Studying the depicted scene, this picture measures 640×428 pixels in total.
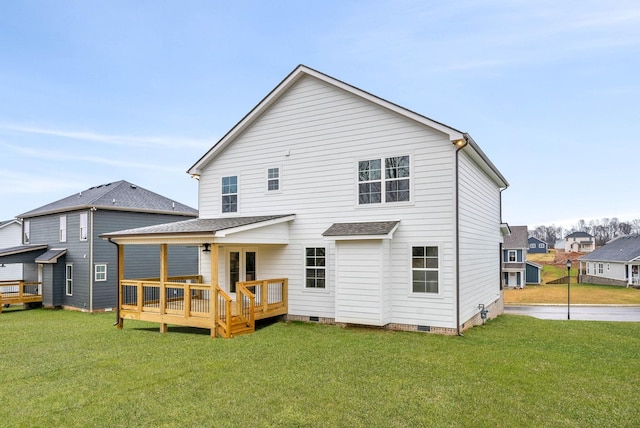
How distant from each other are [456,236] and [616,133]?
2151 cm

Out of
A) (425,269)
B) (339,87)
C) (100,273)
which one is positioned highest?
(339,87)

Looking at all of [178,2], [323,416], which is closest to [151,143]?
[178,2]

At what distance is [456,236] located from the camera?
1012 centimetres

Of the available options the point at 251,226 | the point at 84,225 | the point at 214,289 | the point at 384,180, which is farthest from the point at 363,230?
the point at 84,225

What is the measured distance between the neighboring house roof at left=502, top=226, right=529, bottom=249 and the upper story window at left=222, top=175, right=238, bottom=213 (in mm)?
36825

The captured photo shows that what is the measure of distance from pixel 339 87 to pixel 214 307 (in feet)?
24.8

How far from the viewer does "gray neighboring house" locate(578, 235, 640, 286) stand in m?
37.0

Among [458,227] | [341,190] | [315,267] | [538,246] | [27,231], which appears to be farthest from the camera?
[538,246]

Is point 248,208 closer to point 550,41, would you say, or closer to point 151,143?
point 550,41

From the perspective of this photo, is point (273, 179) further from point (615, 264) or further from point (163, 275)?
point (615, 264)

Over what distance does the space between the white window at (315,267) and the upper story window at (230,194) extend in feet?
11.4

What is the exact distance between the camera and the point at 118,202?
19.3 m

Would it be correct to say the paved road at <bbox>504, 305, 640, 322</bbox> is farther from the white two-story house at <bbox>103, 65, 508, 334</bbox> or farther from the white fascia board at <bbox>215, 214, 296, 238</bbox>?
the white fascia board at <bbox>215, 214, 296, 238</bbox>

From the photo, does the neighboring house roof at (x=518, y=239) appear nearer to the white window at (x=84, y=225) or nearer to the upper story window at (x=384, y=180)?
the upper story window at (x=384, y=180)
